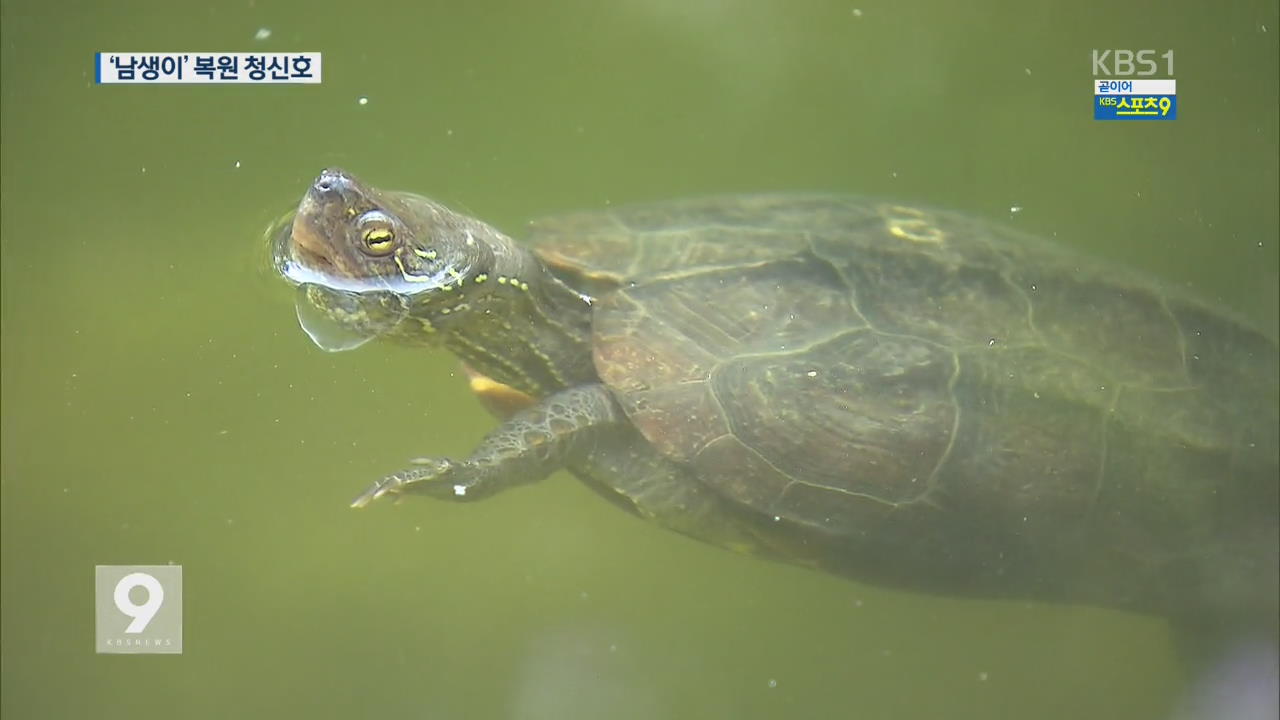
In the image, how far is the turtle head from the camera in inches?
85.7

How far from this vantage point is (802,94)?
3398 mm

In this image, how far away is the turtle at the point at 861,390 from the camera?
87.9 inches

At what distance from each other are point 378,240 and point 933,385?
1.47 metres

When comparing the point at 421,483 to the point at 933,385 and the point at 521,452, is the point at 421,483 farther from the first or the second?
the point at 933,385

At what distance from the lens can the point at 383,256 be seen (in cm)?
226

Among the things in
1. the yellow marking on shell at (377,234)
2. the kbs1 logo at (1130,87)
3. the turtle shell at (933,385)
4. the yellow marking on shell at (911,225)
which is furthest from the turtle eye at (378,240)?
the kbs1 logo at (1130,87)

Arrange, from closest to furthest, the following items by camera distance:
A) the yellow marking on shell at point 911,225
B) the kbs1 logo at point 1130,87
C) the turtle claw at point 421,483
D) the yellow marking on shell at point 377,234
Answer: the turtle claw at point 421,483
the yellow marking on shell at point 377,234
the yellow marking on shell at point 911,225
the kbs1 logo at point 1130,87

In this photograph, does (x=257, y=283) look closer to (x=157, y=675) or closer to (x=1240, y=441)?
(x=157, y=675)

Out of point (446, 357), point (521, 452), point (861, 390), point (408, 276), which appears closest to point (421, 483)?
point (521, 452)

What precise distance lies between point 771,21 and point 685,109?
0.51 meters

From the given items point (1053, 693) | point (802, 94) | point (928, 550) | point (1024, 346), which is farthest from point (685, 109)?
point (1053, 693)

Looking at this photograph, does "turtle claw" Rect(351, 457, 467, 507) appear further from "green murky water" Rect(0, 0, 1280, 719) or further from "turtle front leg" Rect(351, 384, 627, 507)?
"green murky water" Rect(0, 0, 1280, 719)

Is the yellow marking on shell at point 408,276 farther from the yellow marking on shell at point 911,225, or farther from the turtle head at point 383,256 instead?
the yellow marking on shell at point 911,225

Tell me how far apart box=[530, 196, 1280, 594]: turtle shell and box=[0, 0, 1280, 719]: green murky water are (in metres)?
0.57
